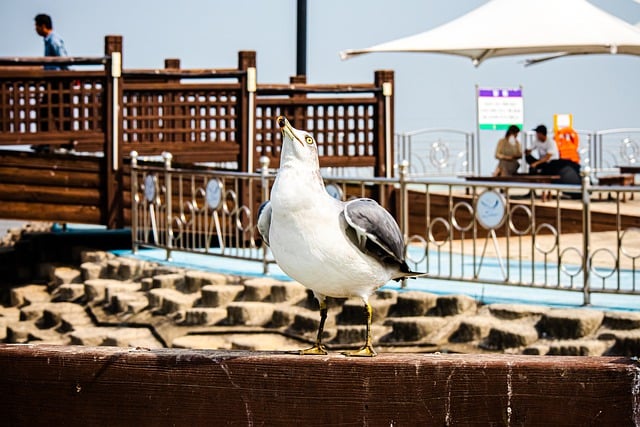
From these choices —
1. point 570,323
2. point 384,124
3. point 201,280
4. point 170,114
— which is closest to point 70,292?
point 201,280

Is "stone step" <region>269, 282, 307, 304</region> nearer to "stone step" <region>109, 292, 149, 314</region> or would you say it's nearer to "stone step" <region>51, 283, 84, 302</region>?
"stone step" <region>109, 292, 149, 314</region>

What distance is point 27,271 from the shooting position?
488 inches

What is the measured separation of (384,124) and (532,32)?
184 centimetres

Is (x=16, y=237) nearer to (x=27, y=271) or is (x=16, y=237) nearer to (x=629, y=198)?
A: (x=27, y=271)

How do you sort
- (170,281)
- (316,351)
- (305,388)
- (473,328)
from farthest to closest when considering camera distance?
(170,281), (473,328), (316,351), (305,388)

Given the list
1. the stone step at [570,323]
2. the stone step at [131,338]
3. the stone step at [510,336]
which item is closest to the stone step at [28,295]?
the stone step at [131,338]

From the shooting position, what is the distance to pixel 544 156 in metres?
14.3

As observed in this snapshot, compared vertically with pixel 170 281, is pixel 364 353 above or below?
above

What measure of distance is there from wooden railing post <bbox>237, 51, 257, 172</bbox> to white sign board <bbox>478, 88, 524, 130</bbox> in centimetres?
467

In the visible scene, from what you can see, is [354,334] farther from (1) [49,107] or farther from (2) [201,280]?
(1) [49,107]

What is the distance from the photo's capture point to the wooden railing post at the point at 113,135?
11406 millimetres

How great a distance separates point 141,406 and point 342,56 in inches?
369

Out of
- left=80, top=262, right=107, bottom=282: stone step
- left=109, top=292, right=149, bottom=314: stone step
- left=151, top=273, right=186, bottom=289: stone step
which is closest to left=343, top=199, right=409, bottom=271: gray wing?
left=109, top=292, right=149, bottom=314: stone step

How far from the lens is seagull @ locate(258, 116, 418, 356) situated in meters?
3.53
